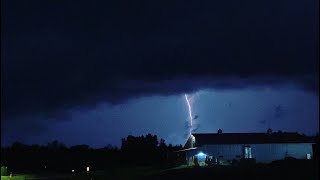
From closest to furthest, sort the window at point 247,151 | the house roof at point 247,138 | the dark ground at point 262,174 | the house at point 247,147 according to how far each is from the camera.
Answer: the dark ground at point 262,174 < the house at point 247,147 < the window at point 247,151 < the house roof at point 247,138

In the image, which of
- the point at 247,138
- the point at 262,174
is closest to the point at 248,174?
the point at 262,174

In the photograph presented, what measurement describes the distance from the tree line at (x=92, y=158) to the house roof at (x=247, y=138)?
4.28 m

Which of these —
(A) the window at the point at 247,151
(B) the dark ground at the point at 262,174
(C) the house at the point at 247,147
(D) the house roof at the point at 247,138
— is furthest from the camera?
(D) the house roof at the point at 247,138

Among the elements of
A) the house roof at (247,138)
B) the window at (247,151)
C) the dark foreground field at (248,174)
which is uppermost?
the house roof at (247,138)

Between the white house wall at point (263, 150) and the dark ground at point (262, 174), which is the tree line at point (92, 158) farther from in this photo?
the dark ground at point (262, 174)

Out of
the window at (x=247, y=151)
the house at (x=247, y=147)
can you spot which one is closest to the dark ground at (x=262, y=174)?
the house at (x=247, y=147)

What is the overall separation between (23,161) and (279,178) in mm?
52423

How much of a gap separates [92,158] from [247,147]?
88.6 feet

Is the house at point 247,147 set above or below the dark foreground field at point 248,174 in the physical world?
above

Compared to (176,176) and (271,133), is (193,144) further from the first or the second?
(176,176)

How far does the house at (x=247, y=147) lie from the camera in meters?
70.7

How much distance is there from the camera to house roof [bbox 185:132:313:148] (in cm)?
7169

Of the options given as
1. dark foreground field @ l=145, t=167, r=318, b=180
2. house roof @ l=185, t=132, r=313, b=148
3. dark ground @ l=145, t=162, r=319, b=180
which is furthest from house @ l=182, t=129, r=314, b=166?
dark foreground field @ l=145, t=167, r=318, b=180

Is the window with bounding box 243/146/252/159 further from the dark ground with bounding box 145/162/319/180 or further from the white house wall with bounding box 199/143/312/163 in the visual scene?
the dark ground with bounding box 145/162/319/180
